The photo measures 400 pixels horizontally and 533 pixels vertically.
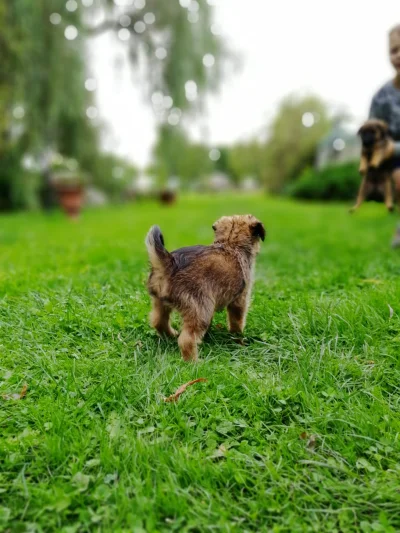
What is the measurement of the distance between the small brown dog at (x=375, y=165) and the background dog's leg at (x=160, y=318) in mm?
2574

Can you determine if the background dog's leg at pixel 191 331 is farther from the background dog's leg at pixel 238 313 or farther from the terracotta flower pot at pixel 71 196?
the terracotta flower pot at pixel 71 196

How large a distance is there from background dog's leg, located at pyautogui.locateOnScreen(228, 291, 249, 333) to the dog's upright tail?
0.58 meters

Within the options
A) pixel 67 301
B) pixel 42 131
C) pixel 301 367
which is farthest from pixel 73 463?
pixel 42 131

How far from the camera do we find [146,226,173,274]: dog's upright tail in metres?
2.58

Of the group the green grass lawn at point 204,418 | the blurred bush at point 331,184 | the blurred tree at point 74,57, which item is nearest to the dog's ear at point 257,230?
the green grass lawn at point 204,418

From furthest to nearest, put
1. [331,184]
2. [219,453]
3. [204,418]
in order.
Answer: [331,184] < [204,418] < [219,453]

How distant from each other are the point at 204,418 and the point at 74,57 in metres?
11.7

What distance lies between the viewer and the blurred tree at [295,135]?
3172 cm

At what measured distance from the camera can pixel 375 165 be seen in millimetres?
4629

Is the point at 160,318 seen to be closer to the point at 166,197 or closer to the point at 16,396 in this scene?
the point at 16,396

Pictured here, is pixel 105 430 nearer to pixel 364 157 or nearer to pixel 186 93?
pixel 364 157

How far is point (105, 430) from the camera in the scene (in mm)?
2043

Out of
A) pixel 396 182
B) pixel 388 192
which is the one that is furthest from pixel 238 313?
pixel 396 182

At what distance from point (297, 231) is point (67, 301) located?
20.4 ft
